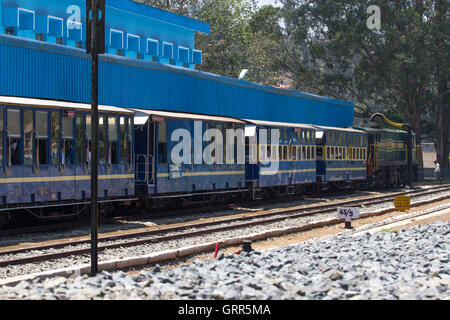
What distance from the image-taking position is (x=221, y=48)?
54875mm

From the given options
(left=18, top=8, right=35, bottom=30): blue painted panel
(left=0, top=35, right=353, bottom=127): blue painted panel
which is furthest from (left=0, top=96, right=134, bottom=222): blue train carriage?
(left=18, top=8, right=35, bottom=30): blue painted panel

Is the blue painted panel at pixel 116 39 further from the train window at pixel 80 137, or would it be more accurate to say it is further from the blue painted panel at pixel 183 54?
the train window at pixel 80 137

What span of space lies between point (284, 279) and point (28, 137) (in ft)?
31.3

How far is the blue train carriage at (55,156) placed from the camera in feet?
49.3

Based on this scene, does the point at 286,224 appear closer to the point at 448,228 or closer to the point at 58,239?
the point at 448,228

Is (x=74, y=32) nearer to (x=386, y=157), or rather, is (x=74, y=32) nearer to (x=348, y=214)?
(x=348, y=214)

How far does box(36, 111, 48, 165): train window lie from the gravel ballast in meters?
7.16

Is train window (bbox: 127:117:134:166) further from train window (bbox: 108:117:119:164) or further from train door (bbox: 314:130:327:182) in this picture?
train door (bbox: 314:130:327:182)

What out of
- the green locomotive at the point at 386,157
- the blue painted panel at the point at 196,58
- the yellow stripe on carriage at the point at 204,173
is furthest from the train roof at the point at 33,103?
the blue painted panel at the point at 196,58

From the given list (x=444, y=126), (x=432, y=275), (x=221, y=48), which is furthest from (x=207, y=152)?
(x=444, y=126)

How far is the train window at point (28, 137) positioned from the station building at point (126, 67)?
21.0 feet

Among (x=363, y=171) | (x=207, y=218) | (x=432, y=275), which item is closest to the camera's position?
(x=432, y=275)

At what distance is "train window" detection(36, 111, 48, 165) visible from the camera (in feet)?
51.6
